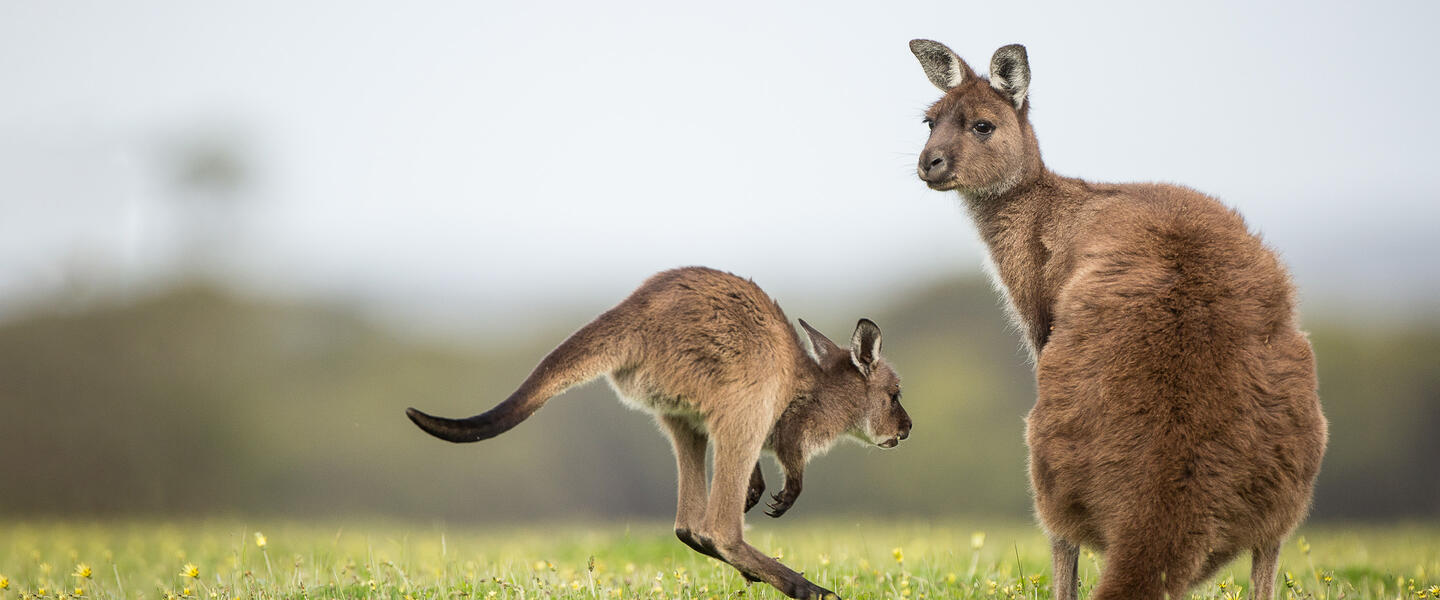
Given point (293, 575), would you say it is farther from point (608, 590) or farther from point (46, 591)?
point (608, 590)

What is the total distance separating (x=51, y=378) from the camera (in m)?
18.1

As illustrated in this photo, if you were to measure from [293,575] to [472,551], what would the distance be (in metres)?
2.05

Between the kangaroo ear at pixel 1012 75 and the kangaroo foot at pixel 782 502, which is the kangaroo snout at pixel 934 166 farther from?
the kangaroo foot at pixel 782 502

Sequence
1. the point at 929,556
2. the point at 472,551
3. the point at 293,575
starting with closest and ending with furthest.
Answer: the point at 293,575
the point at 929,556
the point at 472,551

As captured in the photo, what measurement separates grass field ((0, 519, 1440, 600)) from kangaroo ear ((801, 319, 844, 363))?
3.43ft

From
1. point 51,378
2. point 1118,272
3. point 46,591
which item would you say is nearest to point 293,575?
point 46,591

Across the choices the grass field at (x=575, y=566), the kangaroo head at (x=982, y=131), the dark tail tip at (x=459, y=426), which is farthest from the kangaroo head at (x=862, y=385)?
the dark tail tip at (x=459, y=426)

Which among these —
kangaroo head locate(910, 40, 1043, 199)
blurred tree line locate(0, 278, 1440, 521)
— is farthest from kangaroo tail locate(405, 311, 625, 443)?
blurred tree line locate(0, 278, 1440, 521)

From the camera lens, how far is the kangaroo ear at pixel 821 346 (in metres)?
6.35

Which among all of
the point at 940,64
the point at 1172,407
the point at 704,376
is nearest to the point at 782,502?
the point at 704,376

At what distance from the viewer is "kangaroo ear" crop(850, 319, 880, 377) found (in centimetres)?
621

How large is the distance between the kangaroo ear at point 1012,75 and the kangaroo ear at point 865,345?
1337mm

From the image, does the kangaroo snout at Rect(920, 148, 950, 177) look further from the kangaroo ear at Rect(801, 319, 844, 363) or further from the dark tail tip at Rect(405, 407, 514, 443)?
the dark tail tip at Rect(405, 407, 514, 443)

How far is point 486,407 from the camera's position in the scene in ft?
79.0
